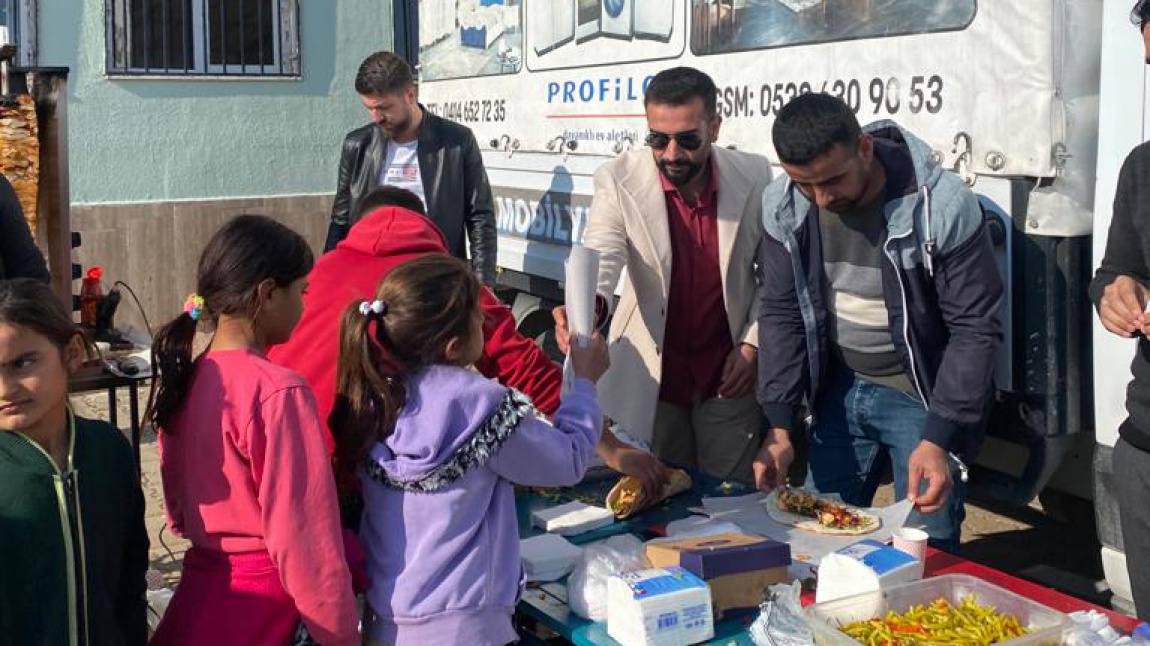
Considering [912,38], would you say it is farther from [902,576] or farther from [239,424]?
[239,424]

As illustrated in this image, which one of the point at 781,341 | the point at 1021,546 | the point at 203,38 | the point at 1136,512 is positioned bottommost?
the point at 1021,546

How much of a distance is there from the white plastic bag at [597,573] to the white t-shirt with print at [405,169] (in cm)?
283

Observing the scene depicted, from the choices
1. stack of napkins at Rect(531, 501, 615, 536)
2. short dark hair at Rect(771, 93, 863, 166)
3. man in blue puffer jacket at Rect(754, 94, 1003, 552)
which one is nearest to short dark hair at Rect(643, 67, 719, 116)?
man in blue puffer jacket at Rect(754, 94, 1003, 552)

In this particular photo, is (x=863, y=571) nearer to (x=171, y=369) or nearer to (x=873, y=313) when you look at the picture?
(x=873, y=313)

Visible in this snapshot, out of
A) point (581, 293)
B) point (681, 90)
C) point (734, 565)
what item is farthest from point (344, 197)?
point (734, 565)

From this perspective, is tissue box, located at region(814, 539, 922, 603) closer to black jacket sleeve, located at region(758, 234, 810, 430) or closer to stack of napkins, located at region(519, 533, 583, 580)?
stack of napkins, located at region(519, 533, 583, 580)

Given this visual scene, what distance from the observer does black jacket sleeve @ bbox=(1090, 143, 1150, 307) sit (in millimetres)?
2502

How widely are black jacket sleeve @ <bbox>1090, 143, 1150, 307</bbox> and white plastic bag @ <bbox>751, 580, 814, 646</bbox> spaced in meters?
0.97

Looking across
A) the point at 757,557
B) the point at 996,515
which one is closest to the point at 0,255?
the point at 757,557

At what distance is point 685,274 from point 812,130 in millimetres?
826

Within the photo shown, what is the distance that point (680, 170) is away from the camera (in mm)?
3424

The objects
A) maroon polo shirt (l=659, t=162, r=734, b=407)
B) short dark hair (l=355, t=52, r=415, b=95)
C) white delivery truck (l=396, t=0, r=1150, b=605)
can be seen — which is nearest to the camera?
white delivery truck (l=396, t=0, r=1150, b=605)

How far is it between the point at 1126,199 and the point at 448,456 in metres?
1.48

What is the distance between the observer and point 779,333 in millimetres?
3207
